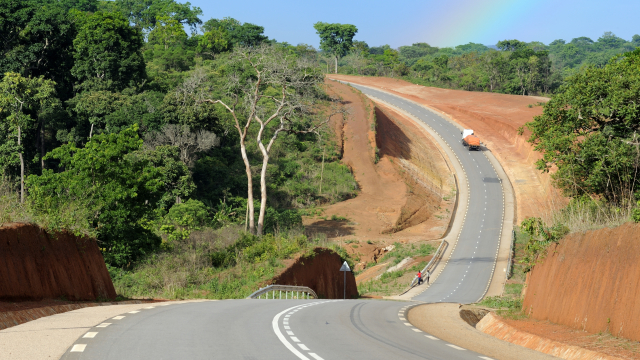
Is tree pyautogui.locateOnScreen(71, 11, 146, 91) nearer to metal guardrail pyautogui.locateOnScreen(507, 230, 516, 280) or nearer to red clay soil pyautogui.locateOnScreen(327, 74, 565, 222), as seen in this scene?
metal guardrail pyautogui.locateOnScreen(507, 230, 516, 280)

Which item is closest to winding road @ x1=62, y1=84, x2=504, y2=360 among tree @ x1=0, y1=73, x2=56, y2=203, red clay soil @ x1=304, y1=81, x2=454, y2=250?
tree @ x1=0, y1=73, x2=56, y2=203

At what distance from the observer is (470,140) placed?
90.6 meters

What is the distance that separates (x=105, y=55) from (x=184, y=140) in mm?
15666

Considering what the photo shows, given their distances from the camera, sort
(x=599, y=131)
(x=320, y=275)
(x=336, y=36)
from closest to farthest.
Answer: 1. (x=599, y=131)
2. (x=320, y=275)
3. (x=336, y=36)

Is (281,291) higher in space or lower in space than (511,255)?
higher

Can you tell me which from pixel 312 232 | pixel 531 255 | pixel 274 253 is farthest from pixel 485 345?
pixel 312 232

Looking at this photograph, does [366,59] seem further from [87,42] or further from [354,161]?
[87,42]

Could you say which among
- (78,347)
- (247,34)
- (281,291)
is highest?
(247,34)

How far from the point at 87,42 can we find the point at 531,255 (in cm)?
5764

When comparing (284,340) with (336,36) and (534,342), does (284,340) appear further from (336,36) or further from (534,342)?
(336,36)

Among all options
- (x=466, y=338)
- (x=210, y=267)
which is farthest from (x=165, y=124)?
(x=466, y=338)

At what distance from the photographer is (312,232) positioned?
6125cm

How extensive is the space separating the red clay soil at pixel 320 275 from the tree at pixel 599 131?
45.6ft

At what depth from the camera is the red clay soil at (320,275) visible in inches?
1165
